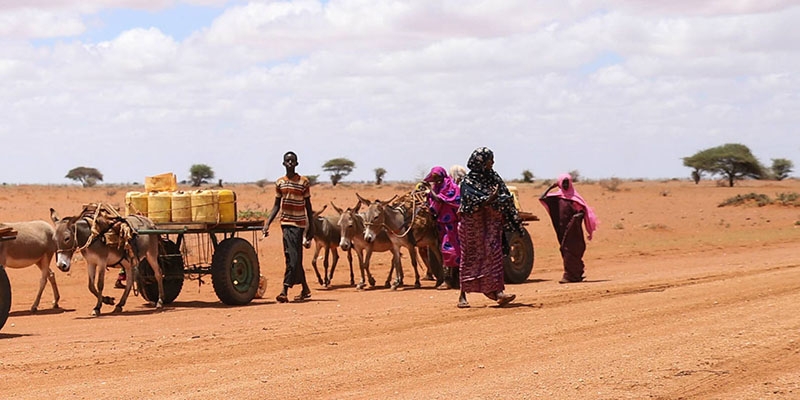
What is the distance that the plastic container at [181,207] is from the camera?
17.1 m

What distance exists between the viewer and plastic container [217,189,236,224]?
56.7 feet

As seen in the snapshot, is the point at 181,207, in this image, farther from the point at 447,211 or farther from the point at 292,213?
the point at 447,211

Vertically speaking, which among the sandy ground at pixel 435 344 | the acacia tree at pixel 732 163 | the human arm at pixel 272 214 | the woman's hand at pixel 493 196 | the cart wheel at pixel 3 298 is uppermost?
the acacia tree at pixel 732 163

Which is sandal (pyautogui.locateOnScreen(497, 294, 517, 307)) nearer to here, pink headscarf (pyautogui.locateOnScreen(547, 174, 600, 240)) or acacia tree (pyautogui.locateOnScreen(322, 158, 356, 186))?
pink headscarf (pyautogui.locateOnScreen(547, 174, 600, 240))

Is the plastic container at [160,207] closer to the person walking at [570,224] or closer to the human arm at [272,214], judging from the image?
the human arm at [272,214]

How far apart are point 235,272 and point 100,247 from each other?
86.1 inches

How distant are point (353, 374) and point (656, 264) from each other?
1691 centimetres

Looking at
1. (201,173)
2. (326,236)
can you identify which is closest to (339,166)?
(201,173)

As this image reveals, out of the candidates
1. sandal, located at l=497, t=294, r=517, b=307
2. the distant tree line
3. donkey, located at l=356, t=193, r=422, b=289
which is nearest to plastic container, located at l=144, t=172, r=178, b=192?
donkey, located at l=356, t=193, r=422, b=289

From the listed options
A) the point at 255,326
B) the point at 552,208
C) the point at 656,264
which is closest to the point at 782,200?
the point at 656,264

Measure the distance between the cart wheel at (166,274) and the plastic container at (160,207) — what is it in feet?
2.43

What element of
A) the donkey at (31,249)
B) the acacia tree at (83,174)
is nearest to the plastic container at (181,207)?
the donkey at (31,249)

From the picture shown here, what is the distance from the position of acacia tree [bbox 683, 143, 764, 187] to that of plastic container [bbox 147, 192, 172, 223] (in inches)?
2535

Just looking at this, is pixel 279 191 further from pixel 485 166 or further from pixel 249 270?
pixel 485 166
